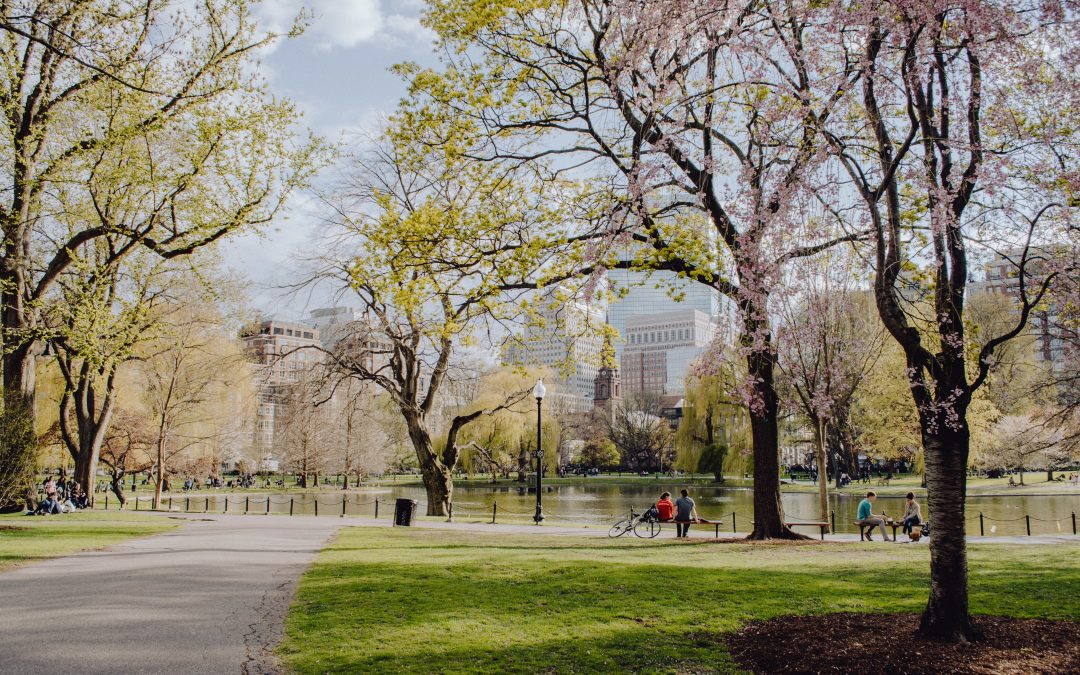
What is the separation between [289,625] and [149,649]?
4.12 ft

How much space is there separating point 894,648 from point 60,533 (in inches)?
640

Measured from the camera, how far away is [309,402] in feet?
74.5

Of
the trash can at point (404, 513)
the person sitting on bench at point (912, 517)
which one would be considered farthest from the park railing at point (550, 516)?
the trash can at point (404, 513)

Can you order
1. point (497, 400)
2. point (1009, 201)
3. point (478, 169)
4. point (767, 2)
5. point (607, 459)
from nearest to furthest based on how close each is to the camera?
1. point (1009, 201)
2. point (767, 2)
3. point (478, 169)
4. point (497, 400)
5. point (607, 459)

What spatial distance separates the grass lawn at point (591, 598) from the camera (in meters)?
6.10

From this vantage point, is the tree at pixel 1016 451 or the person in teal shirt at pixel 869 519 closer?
the person in teal shirt at pixel 869 519

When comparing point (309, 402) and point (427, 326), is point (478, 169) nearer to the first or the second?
point (427, 326)

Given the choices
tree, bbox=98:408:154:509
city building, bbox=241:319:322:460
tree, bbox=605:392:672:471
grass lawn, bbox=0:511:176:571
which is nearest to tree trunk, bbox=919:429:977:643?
grass lawn, bbox=0:511:176:571

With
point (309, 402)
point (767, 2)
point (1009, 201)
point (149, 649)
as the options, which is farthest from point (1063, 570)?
point (309, 402)

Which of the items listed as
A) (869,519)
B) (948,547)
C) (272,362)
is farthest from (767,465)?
(272,362)

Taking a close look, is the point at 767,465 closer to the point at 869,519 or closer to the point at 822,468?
the point at 869,519

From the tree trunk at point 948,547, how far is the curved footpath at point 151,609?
18.1 feet

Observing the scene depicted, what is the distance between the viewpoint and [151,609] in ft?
25.3

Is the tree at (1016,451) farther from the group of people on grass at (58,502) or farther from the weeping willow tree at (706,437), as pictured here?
the group of people on grass at (58,502)
